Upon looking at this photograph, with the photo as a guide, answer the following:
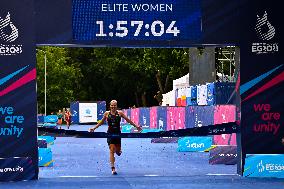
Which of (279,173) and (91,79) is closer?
(279,173)

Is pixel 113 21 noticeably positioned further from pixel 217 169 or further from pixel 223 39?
pixel 217 169

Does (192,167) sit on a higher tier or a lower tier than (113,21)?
lower

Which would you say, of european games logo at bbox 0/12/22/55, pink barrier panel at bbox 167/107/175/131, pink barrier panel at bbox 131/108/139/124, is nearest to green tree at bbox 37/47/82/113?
pink barrier panel at bbox 131/108/139/124

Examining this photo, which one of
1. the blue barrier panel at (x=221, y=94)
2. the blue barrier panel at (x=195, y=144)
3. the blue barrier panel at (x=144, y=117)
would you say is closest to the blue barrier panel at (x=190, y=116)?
the blue barrier panel at (x=221, y=94)

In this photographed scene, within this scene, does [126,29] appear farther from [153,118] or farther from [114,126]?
[153,118]

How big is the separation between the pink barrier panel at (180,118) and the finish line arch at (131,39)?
1601 cm

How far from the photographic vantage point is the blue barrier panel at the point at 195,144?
2817 cm

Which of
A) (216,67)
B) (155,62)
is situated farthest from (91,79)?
(216,67)

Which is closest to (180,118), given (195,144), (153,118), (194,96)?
(194,96)

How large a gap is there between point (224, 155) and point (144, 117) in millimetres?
27681

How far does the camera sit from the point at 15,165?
17.3 meters

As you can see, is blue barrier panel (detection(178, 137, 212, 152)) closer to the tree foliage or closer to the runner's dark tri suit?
the runner's dark tri suit

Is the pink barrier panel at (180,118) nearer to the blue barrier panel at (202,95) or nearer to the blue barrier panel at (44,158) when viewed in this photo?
the blue barrier panel at (202,95)

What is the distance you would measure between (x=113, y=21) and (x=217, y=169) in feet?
17.0
